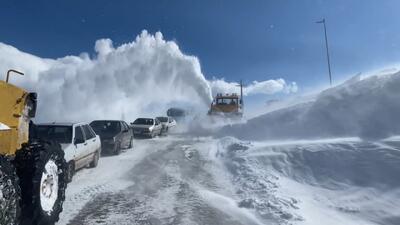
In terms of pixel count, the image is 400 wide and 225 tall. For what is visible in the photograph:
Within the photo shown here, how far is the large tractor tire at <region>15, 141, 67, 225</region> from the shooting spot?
5238mm

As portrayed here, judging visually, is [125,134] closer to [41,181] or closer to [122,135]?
[122,135]

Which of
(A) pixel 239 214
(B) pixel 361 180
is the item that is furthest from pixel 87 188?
(B) pixel 361 180

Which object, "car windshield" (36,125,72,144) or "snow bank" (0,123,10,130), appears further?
"car windshield" (36,125,72,144)

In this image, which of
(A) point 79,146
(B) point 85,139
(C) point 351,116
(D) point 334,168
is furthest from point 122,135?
(D) point 334,168

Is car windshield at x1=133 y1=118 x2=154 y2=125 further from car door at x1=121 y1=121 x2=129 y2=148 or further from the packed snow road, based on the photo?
the packed snow road

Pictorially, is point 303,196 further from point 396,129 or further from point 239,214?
point 396,129

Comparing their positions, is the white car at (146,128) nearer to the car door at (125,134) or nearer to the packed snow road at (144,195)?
the car door at (125,134)

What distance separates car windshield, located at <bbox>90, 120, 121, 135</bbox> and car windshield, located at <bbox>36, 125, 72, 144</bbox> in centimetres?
585

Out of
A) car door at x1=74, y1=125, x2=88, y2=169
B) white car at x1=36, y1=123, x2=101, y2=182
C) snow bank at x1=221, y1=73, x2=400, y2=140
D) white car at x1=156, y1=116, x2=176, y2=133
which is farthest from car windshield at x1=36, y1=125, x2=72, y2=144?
white car at x1=156, y1=116, x2=176, y2=133

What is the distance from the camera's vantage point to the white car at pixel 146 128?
89.2 feet

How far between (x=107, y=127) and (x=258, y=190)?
10.6 metres

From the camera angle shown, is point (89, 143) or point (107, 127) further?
point (107, 127)

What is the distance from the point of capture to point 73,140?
36.1 feet

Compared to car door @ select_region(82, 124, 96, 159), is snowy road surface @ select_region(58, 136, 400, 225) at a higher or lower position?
lower
